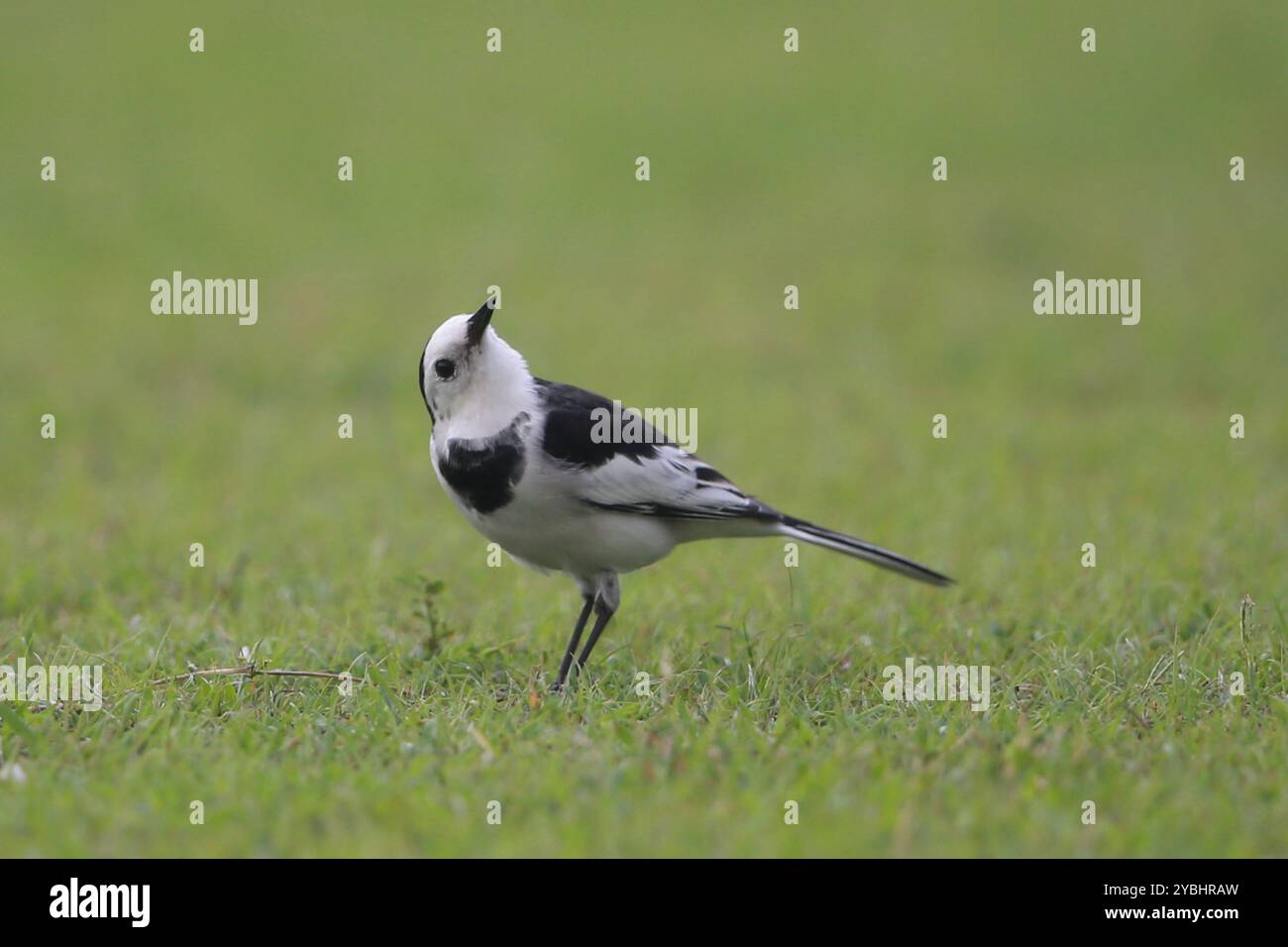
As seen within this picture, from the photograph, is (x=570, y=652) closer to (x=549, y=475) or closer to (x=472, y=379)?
(x=549, y=475)

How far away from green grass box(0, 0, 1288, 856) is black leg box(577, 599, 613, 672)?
124 mm

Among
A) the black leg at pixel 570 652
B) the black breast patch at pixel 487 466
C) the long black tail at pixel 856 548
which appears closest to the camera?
the black breast patch at pixel 487 466

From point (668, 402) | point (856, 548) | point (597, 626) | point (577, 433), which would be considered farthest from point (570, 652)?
point (668, 402)

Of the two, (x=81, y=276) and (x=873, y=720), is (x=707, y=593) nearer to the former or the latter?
(x=873, y=720)

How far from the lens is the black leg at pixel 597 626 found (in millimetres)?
5289

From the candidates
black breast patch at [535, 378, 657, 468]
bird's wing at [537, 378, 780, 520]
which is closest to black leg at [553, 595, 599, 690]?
bird's wing at [537, 378, 780, 520]

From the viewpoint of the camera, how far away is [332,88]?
1712 cm

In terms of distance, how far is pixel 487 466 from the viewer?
496cm

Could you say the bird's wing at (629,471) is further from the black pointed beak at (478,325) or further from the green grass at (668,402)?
the green grass at (668,402)

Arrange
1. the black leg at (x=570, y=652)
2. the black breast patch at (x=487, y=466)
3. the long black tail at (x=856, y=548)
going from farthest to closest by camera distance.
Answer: the long black tail at (x=856, y=548), the black leg at (x=570, y=652), the black breast patch at (x=487, y=466)

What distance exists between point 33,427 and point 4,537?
8.25ft

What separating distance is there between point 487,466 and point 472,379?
1.08 ft

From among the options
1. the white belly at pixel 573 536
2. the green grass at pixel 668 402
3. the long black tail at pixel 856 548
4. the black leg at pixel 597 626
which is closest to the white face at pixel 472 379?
the white belly at pixel 573 536

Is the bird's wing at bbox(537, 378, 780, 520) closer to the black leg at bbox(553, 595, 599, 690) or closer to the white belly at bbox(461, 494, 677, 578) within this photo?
the white belly at bbox(461, 494, 677, 578)
